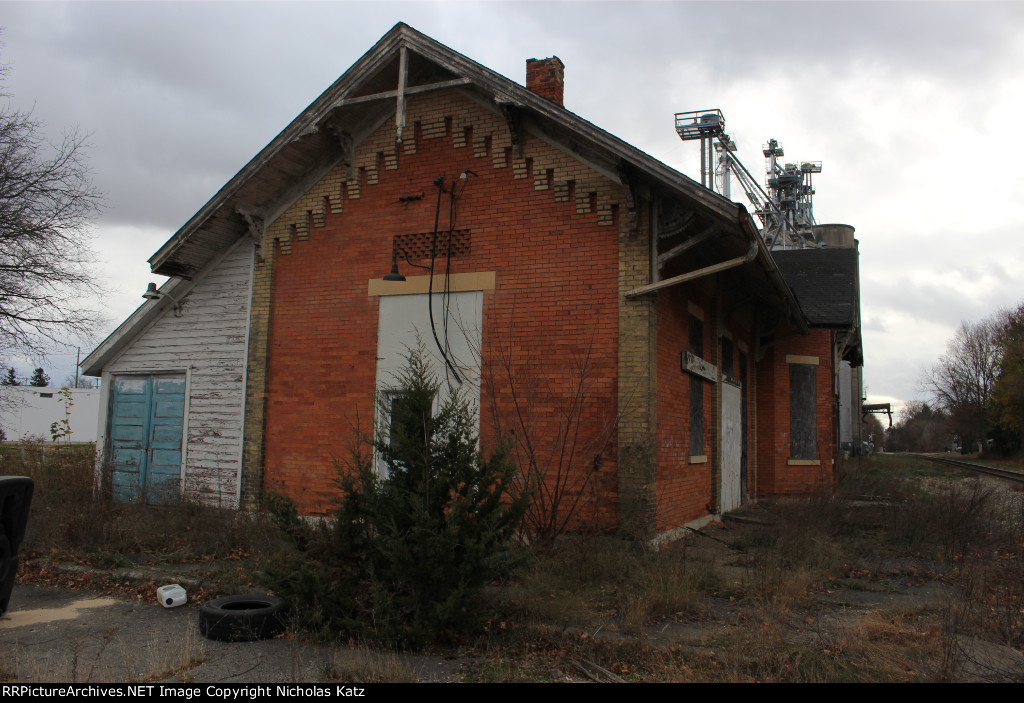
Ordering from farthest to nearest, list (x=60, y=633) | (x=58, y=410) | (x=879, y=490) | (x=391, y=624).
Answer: (x=58, y=410), (x=879, y=490), (x=60, y=633), (x=391, y=624)

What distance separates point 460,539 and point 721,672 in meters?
2.03

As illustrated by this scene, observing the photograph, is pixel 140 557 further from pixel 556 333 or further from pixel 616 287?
pixel 616 287

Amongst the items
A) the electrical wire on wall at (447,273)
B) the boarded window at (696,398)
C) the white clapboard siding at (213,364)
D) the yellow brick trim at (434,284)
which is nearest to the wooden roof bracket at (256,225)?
the white clapboard siding at (213,364)

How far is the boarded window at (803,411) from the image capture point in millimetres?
17484

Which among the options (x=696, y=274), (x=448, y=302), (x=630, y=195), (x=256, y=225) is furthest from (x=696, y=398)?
(x=256, y=225)

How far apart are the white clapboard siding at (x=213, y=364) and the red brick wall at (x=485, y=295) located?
2.33 feet

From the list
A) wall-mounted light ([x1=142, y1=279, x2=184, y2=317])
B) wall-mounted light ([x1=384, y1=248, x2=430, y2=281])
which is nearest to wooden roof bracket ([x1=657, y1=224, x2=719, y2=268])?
wall-mounted light ([x1=384, y1=248, x2=430, y2=281])

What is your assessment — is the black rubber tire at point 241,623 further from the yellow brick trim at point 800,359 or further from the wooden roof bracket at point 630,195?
the yellow brick trim at point 800,359

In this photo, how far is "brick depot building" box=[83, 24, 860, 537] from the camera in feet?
32.1

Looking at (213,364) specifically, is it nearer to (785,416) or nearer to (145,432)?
(145,432)

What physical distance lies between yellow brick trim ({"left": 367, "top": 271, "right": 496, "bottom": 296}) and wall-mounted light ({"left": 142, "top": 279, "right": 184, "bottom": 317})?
3.96m

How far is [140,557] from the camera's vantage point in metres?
8.91

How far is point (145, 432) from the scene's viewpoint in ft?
42.8

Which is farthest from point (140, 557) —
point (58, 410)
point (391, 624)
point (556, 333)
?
point (58, 410)
